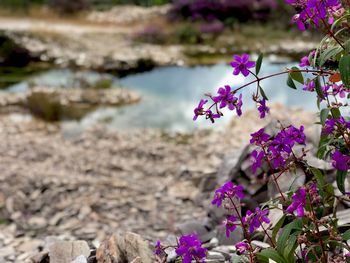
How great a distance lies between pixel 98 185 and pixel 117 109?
17.1ft

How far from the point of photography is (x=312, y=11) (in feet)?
6.38

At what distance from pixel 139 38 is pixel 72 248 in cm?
1587

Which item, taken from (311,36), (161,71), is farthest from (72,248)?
(311,36)

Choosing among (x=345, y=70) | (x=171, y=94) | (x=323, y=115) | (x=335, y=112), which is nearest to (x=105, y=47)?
(x=171, y=94)

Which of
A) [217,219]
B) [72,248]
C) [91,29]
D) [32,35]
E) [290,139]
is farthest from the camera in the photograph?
[91,29]

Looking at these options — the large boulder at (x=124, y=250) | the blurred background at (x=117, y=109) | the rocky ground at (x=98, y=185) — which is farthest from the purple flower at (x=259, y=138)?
the blurred background at (x=117, y=109)

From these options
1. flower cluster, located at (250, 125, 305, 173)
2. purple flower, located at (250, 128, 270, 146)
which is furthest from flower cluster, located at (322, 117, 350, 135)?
purple flower, located at (250, 128, 270, 146)

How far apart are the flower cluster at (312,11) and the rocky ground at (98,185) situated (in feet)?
7.45

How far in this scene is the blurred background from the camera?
16.9 ft

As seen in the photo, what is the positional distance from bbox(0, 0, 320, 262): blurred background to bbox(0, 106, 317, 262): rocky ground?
2cm

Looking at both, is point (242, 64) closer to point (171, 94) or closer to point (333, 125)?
point (333, 125)

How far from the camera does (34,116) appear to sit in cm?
1006

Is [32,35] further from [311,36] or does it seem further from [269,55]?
[311,36]

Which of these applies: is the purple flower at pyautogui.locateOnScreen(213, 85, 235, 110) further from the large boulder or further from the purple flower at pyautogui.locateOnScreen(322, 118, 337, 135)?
the large boulder
